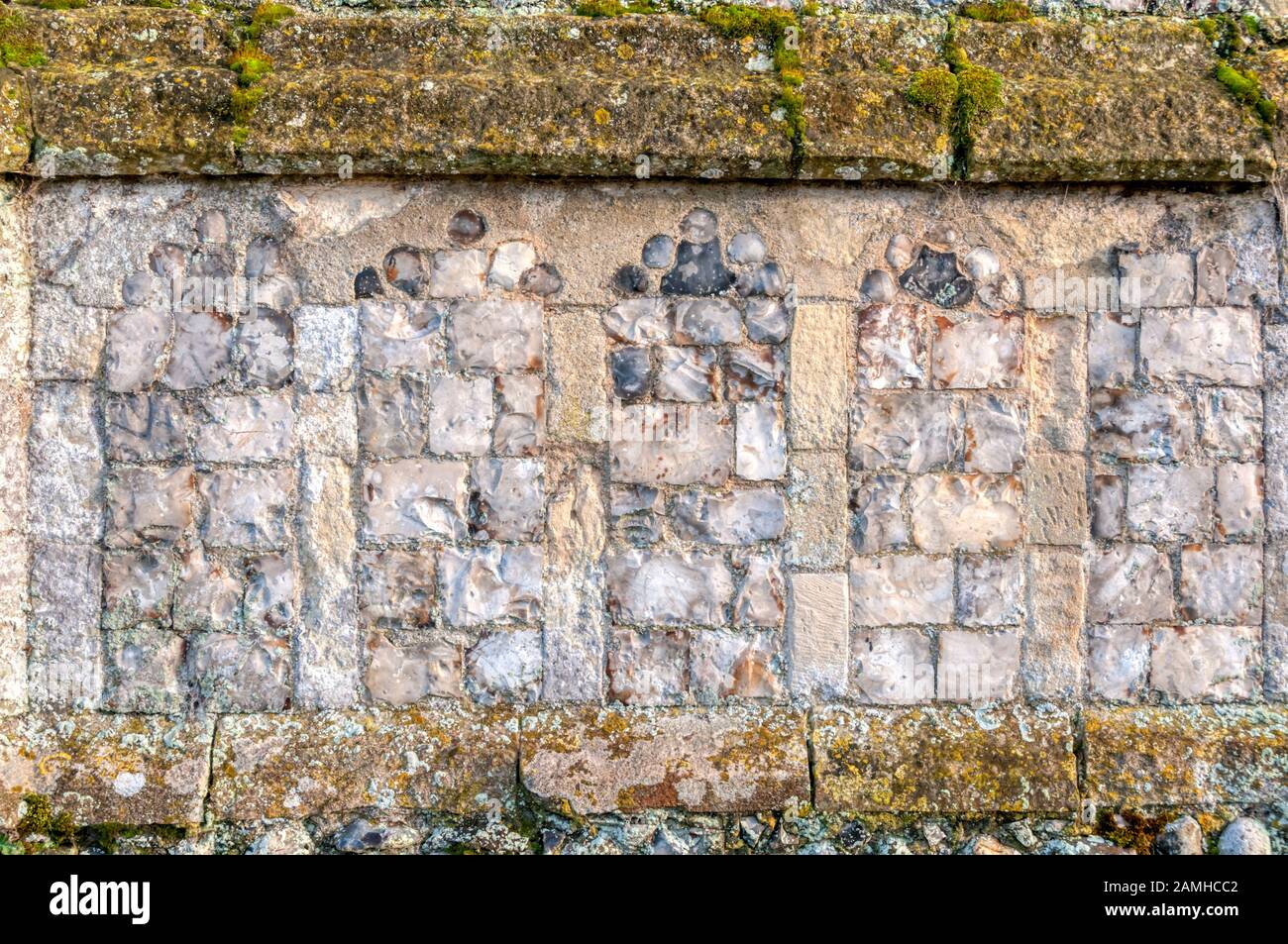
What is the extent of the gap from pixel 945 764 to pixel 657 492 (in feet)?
3.99

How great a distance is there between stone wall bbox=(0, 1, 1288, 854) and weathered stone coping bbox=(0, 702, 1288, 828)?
0.01m

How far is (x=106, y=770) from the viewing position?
2797mm

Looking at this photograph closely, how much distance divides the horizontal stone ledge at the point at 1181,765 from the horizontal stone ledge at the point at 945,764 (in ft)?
0.33

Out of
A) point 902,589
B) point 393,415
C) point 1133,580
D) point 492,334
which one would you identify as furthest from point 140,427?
point 1133,580

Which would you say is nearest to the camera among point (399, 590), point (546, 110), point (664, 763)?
point (546, 110)

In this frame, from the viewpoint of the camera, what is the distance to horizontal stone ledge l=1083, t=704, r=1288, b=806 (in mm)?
2834

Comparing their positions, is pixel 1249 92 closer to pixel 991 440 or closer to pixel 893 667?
pixel 991 440

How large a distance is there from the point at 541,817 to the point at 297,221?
6.58 ft

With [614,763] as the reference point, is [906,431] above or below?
above

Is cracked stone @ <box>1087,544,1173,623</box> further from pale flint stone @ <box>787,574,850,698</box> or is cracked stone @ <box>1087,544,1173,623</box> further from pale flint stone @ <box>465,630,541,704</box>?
pale flint stone @ <box>465,630,541,704</box>

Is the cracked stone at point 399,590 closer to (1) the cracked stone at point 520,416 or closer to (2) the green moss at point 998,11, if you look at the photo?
(1) the cracked stone at point 520,416

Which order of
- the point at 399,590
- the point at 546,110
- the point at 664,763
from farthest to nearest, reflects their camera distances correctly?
the point at 399,590, the point at 664,763, the point at 546,110

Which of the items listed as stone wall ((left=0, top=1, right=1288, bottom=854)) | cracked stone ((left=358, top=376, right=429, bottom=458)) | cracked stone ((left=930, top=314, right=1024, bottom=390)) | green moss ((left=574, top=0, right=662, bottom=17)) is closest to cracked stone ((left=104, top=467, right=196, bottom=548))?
stone wall ((left=0, top=1, right=1288, bottom=854))

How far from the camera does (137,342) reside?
288 centimetres
